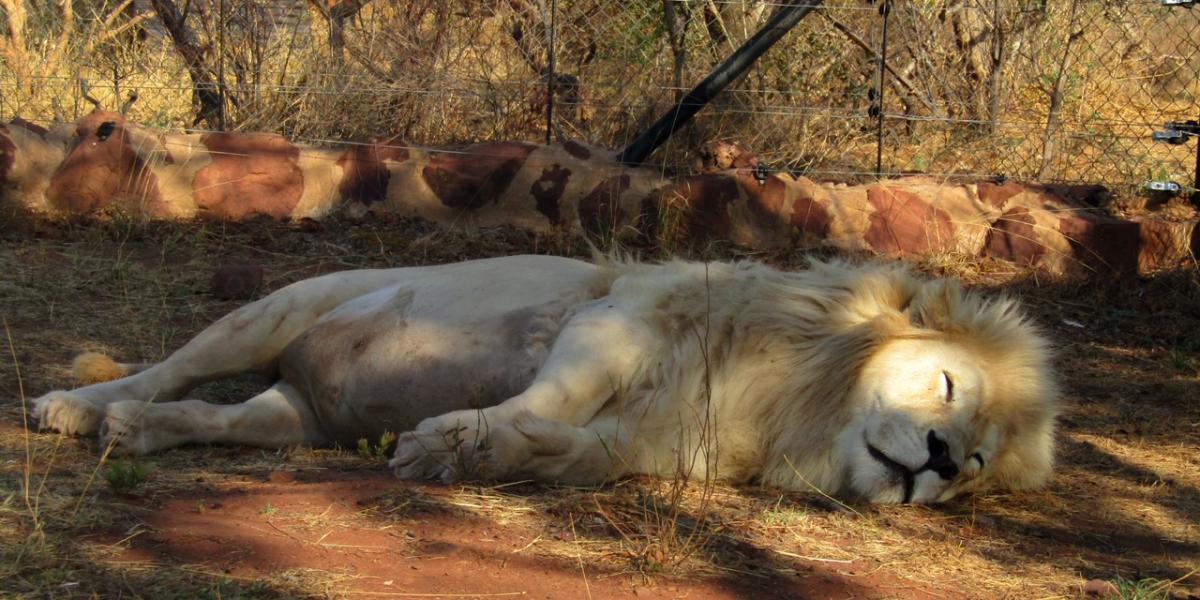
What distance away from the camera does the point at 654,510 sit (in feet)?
10.3

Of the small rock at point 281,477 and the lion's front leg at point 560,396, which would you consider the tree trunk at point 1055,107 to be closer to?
the lion's front leg at point 560,396

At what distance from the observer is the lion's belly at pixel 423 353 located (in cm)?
384

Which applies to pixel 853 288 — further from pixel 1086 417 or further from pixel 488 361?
pixel 1086 417

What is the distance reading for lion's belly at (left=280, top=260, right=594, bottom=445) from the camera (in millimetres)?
3838

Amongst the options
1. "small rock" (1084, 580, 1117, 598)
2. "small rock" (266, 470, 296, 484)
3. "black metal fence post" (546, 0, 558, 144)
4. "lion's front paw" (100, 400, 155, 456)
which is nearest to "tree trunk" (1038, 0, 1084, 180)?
"black metal fence post" (546, 0, 558, 144)

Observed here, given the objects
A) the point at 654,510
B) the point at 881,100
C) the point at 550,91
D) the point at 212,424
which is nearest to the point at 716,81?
the point at 550,91

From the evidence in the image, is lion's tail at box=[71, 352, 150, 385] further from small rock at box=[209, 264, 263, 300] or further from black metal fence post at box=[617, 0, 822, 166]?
black metal fence post at box=[617, 0, 822, 166]

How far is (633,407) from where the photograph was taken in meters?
3.66

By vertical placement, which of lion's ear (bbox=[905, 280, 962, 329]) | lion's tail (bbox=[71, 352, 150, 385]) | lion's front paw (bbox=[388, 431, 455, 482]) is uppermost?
lion's ear (bbox=[905, 280, 962, 329])

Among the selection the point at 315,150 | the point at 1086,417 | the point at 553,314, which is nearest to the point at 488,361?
the point at 553,314

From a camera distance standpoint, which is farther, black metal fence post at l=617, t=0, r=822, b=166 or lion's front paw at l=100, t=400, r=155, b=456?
black metal fence post at l=617, t=0, r=822, b=166

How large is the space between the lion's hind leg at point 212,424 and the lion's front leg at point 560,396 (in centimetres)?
63

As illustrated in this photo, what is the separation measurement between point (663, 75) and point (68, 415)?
19.6 feet

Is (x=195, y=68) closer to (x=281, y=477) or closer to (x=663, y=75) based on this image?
(x=663, y=75)
